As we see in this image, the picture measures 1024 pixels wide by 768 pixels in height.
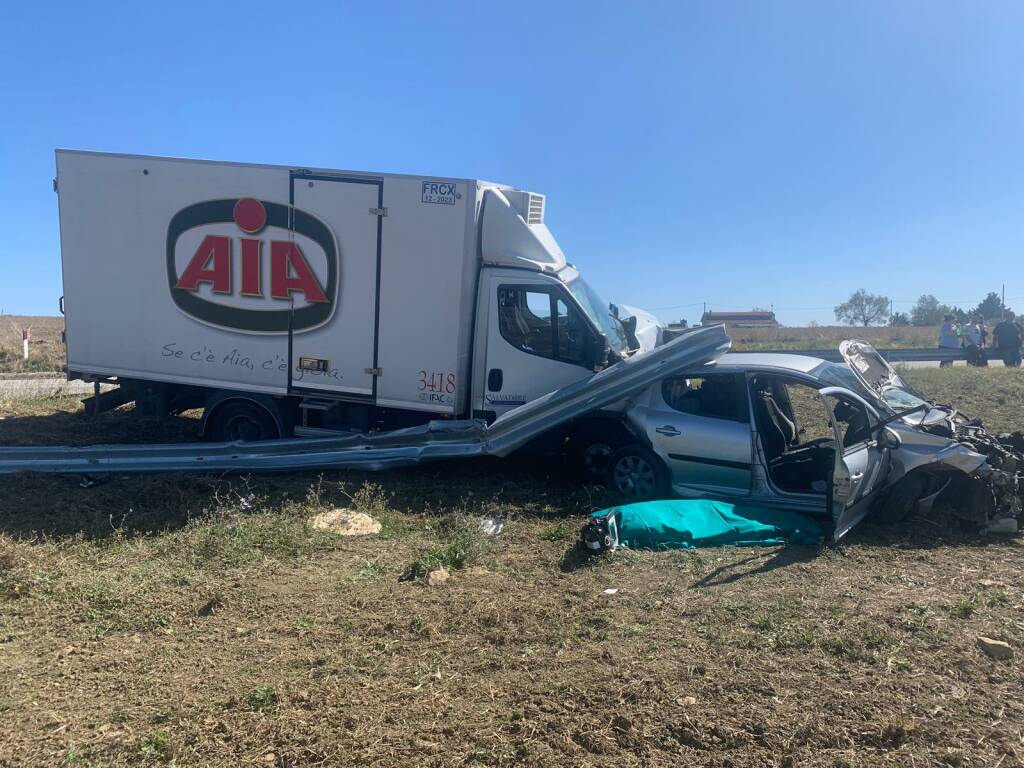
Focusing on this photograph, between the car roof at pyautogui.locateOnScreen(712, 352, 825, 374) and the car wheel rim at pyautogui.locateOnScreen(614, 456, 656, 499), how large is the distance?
47.1 inches

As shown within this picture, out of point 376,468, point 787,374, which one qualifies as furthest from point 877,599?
point 376,468

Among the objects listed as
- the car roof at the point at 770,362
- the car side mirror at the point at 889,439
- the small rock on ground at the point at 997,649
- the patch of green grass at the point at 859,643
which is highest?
the car roof at the point at 770,362

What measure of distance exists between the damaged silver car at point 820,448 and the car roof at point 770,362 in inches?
0.6

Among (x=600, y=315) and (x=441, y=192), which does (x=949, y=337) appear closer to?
(x=600, y=315)

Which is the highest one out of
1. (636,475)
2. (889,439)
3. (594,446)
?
(889,439)

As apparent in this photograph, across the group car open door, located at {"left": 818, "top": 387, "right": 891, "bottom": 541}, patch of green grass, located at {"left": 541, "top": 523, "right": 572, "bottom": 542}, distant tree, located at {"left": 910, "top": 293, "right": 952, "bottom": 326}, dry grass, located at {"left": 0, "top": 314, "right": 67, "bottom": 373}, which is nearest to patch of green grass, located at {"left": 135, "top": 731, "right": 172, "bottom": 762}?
patch of green grass, located at {"left": 541, "top": 523, "right": 572, "bottom": 542}

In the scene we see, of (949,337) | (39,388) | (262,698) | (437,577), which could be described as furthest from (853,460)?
(949,337)

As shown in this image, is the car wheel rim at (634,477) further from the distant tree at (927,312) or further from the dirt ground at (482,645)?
the distant tree at (927,312)

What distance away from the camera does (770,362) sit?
6.88 meters

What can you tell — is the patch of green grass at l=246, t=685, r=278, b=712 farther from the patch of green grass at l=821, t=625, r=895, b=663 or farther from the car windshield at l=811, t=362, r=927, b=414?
the car windshield at l=811, t=362, r=927, b=414

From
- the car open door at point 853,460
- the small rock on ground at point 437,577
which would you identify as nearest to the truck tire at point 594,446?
the car open door at point 853,460

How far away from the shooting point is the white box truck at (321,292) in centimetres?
785

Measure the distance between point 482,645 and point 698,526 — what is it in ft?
7.90

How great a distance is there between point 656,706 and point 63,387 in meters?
14.5
